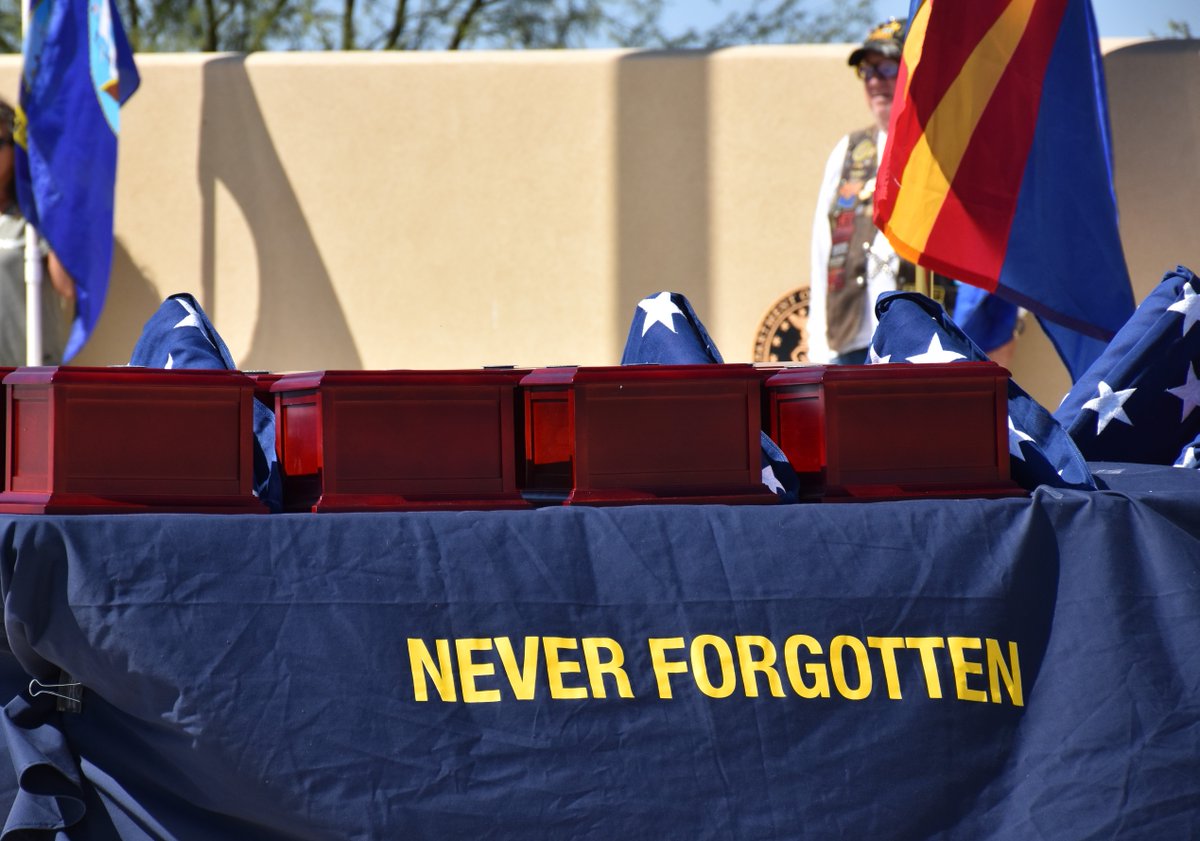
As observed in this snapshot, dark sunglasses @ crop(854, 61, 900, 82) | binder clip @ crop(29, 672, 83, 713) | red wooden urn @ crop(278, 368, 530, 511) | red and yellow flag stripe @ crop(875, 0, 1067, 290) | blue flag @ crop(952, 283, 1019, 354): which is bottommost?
binder clip @ crop(29, 672, 83, 713)

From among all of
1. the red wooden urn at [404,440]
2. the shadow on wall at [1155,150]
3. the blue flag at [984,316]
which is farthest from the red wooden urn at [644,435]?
the shadow on wall at [1155,150]

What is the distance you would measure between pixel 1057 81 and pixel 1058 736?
2.47 m

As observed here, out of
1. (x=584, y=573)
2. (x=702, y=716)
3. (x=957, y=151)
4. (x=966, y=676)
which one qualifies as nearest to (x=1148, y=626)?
(x=966, y=676)

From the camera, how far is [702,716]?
5.76ft

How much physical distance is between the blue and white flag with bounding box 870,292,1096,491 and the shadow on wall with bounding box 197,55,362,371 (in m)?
3.28

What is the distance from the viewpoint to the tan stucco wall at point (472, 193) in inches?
204

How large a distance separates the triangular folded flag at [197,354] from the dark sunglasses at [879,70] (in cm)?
260

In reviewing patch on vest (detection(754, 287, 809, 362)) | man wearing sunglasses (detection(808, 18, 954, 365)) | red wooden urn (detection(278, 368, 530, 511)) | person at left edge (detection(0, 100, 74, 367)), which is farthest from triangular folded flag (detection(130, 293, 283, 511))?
patch on vest (detection(754, 287, 809, 362))

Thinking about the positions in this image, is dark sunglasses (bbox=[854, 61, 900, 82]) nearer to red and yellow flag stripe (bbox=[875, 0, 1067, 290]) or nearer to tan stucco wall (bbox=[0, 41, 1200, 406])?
red and yellow flag stripe (bbox=[875, 0, 1067, 290])

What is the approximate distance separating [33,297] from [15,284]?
100mm

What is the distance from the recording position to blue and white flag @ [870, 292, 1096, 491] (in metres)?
2.05

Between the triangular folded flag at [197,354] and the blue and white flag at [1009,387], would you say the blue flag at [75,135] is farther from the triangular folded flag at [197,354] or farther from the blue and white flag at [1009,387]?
the blue and white flag at [1009,387]

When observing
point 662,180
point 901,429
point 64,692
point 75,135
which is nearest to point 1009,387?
point 901,429

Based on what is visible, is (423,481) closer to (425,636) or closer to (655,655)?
(425,636)
